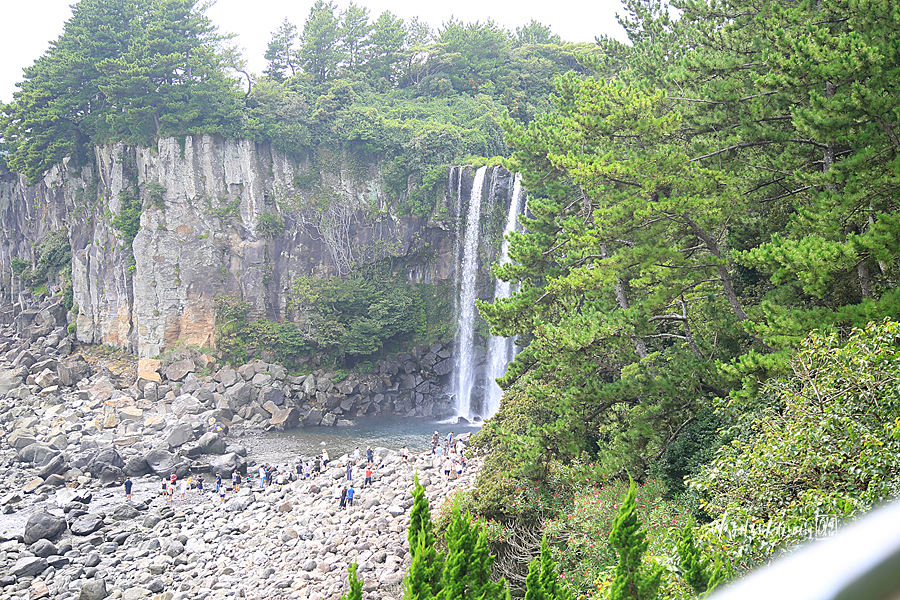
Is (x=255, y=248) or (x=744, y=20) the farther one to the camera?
(x=255, y=248)

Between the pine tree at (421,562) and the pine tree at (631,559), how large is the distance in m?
2.02

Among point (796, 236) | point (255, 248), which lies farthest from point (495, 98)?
point (796, 236)

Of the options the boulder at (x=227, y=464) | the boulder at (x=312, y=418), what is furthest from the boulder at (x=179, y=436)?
the boulder at (x=312, y=418)

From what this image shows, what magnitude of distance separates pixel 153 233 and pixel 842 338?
3379 centimetres

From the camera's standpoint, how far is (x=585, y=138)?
13.3m

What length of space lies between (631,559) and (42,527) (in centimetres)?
1851

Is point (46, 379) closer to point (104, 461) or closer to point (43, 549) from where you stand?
point (104, 461)

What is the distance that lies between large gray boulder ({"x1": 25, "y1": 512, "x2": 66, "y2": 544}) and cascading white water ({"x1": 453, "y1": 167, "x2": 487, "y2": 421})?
62.3 ft

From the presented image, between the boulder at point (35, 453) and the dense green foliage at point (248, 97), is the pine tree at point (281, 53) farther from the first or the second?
the boulder at point (35, 453)

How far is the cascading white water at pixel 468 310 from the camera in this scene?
32.6 metres

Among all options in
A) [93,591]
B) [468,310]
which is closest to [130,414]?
[93,591]

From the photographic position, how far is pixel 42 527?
57.7ft

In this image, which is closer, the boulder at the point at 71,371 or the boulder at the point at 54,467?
the boulder at the point at 54,467

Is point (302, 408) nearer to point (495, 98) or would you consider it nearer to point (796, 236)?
point (495, 98)
